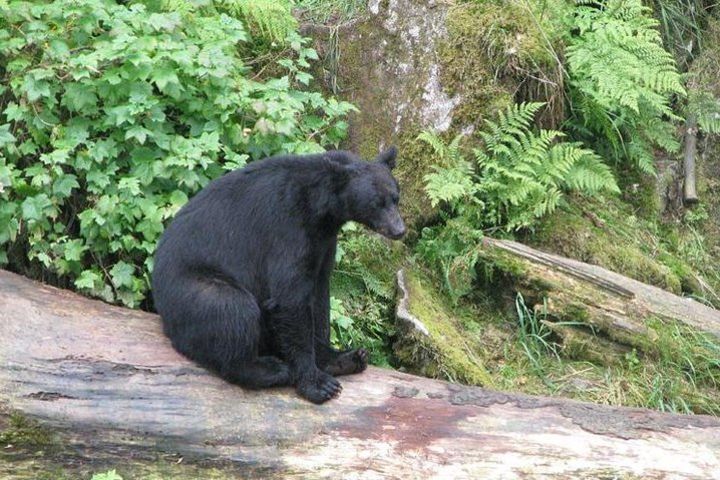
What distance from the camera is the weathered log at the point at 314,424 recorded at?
183 inches

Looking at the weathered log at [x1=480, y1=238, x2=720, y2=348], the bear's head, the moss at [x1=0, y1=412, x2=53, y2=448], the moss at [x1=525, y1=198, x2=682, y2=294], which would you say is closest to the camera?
the moss at [x1=0, y1=412, x2=53, y2=448]

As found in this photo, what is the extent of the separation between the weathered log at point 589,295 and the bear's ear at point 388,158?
1.89m

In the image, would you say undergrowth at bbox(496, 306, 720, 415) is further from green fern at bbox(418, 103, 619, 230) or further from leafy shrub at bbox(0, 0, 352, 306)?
leafy shrub at bbox(0, 0, 352, 306)

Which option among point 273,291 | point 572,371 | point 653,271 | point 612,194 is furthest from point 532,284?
point 273,291

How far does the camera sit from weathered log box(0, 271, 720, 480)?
4.66m

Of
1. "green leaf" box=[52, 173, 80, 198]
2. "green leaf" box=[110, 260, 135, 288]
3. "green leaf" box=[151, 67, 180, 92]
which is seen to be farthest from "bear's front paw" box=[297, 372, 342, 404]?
"green leaf" box=[151, 67, 180, 92]

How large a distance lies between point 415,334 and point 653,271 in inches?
99.5

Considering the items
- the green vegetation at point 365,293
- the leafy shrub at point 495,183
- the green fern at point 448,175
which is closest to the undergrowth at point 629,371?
the leafy shrub at point 495,183

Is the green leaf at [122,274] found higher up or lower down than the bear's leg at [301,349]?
higher up

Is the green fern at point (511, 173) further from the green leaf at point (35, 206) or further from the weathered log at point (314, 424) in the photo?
the green leaf at point (35, 206)

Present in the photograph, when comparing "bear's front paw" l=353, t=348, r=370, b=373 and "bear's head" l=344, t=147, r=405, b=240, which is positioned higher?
"bear's head" l=344, t=147, r=405, b=240

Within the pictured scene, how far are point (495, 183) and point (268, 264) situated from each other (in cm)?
274

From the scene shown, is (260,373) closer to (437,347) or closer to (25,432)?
(25,432)

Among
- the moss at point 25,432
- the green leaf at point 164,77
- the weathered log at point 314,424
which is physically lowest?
the moss at point 25,432
